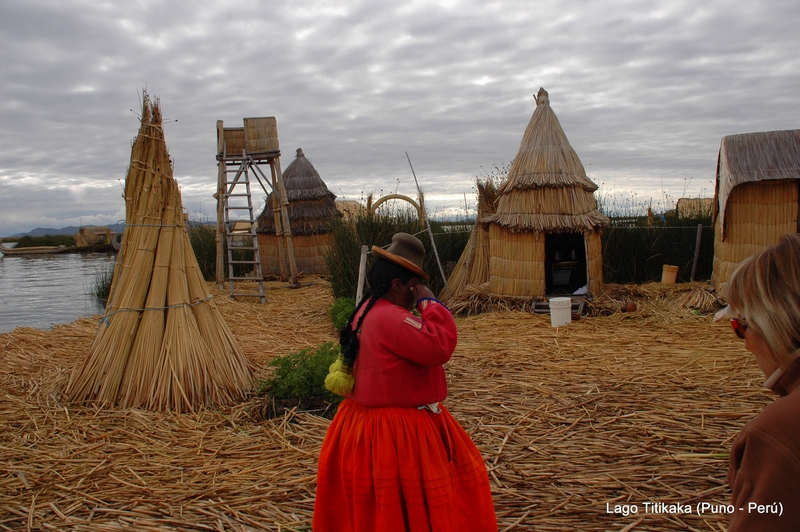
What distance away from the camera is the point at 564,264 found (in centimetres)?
940

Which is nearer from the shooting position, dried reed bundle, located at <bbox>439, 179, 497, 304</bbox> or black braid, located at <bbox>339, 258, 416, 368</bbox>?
black braid, located at <bbox>339, 258, 416, 368</bbox>

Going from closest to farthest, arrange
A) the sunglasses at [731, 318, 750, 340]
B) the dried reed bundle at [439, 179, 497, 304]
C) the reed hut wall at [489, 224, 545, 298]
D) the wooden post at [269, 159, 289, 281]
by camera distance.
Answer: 1. the sunglasses at [731, 318, 750, 340]
2. the reed hut wall at [489, 224, 545, 298]
3. the dried reed bundle at [439, 179, 497, 304]
4. the wooden post at [269, 159, 289, 281]

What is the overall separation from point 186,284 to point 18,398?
1.61 metres

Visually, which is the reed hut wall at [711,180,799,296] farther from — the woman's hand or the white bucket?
the woman's hand

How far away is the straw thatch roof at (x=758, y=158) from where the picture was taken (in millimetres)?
7141

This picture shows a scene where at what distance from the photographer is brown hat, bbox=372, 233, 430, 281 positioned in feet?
7.18

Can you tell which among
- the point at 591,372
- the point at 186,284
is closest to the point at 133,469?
the point at 186,284

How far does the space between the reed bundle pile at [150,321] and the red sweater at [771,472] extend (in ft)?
12.2

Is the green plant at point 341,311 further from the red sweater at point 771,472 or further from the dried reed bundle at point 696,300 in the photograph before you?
the red sweater at point 771,472

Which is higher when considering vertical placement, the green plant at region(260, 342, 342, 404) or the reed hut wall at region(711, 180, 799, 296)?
the reed hut wall at region(711, 180, 799, 296)

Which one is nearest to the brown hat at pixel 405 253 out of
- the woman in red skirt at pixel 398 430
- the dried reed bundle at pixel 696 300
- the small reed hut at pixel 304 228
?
the woman in red skirt at pixel 398 430

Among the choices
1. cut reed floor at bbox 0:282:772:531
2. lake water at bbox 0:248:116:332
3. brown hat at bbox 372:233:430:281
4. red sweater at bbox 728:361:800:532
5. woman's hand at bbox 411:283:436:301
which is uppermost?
brown hat at bbox 372:233:430:281

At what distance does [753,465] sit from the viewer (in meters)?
1.09

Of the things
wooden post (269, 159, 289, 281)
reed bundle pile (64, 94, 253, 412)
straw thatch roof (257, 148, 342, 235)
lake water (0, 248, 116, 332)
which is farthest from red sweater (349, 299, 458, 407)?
straw thatch roof (257, 148, 342, 235)
